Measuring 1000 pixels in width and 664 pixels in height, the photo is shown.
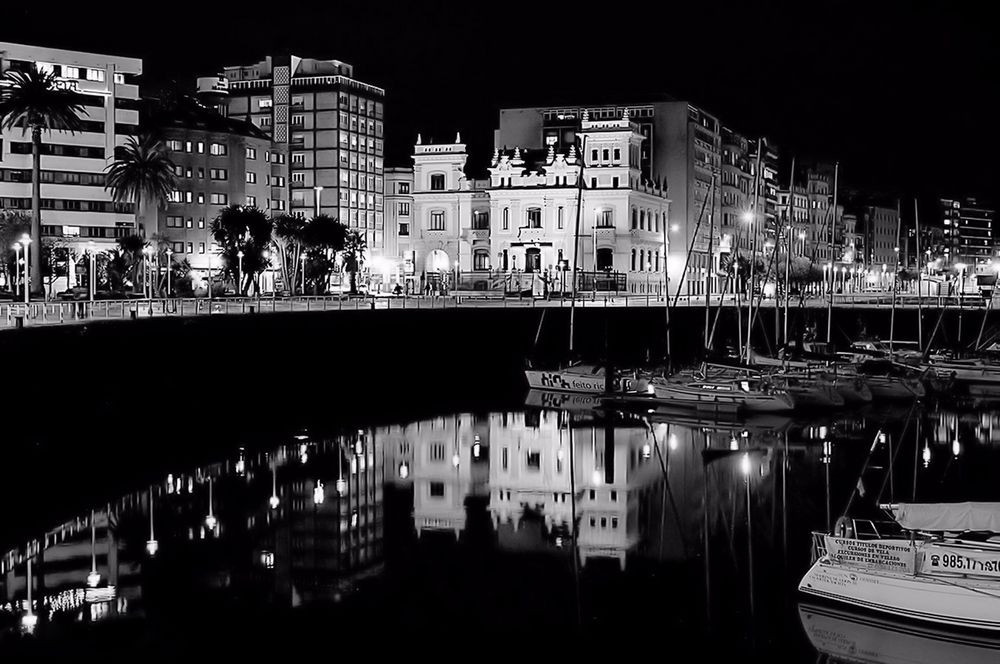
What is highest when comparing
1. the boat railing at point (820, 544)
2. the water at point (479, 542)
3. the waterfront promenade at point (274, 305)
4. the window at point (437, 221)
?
the window at point (437, 221)

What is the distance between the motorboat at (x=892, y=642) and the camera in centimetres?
2780

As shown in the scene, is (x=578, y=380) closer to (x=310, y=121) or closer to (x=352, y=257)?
(x=352, y=257)

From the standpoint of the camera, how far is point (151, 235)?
148 m

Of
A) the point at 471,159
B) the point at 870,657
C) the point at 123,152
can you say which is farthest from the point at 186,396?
the point at 471,159

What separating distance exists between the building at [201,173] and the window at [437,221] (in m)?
23.8

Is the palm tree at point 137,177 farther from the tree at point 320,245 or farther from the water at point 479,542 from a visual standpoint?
the water at point 479,542

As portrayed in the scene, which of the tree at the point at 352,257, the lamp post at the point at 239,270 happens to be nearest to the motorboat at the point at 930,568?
the lamp post at the point at 239,270

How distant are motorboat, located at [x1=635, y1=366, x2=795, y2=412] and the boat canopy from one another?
3813 cm

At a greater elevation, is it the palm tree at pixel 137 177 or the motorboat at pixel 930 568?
the palm tree at pixel 137 177

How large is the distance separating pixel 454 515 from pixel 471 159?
5338 inches

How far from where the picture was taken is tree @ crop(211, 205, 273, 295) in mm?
117250

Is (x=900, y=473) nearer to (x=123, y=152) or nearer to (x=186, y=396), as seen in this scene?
(x=186, y=396)

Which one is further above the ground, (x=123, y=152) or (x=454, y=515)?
(x=123, y=152)

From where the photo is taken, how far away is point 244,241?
121 metres
